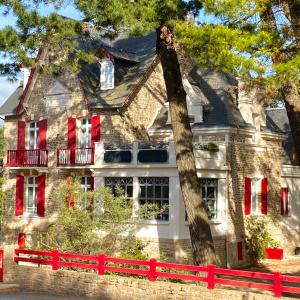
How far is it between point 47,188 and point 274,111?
16678 millimetres

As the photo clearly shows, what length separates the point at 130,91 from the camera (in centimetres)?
2700

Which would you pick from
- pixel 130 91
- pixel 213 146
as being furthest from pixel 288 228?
pixel 130 91

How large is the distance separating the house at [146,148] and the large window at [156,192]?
0.13 ft

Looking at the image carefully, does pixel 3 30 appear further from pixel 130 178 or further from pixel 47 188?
pixel 47 188

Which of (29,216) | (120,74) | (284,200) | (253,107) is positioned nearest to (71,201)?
(29,216)

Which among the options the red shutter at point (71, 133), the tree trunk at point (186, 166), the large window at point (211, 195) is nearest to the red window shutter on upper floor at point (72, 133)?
the red shutter at point (71, 133)

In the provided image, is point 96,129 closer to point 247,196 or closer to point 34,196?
point 34,196

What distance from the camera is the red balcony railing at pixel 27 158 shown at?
94.3 ft

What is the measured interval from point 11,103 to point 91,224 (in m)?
13.3

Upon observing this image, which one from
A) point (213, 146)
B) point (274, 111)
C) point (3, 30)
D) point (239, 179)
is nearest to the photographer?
point (3, 30)

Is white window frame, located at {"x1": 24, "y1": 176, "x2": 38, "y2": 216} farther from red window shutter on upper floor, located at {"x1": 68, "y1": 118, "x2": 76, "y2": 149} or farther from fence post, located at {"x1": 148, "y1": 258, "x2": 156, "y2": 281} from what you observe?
fence post, located at {"x1": 148, "y1": 258, "x2": 156, "y2": 281}

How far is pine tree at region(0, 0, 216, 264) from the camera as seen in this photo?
15.1m

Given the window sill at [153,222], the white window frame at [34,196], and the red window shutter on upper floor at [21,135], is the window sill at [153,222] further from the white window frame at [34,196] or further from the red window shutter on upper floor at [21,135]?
the red window shutter on upper floor at [21,135]

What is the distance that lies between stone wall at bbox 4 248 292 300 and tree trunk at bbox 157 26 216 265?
135cm
